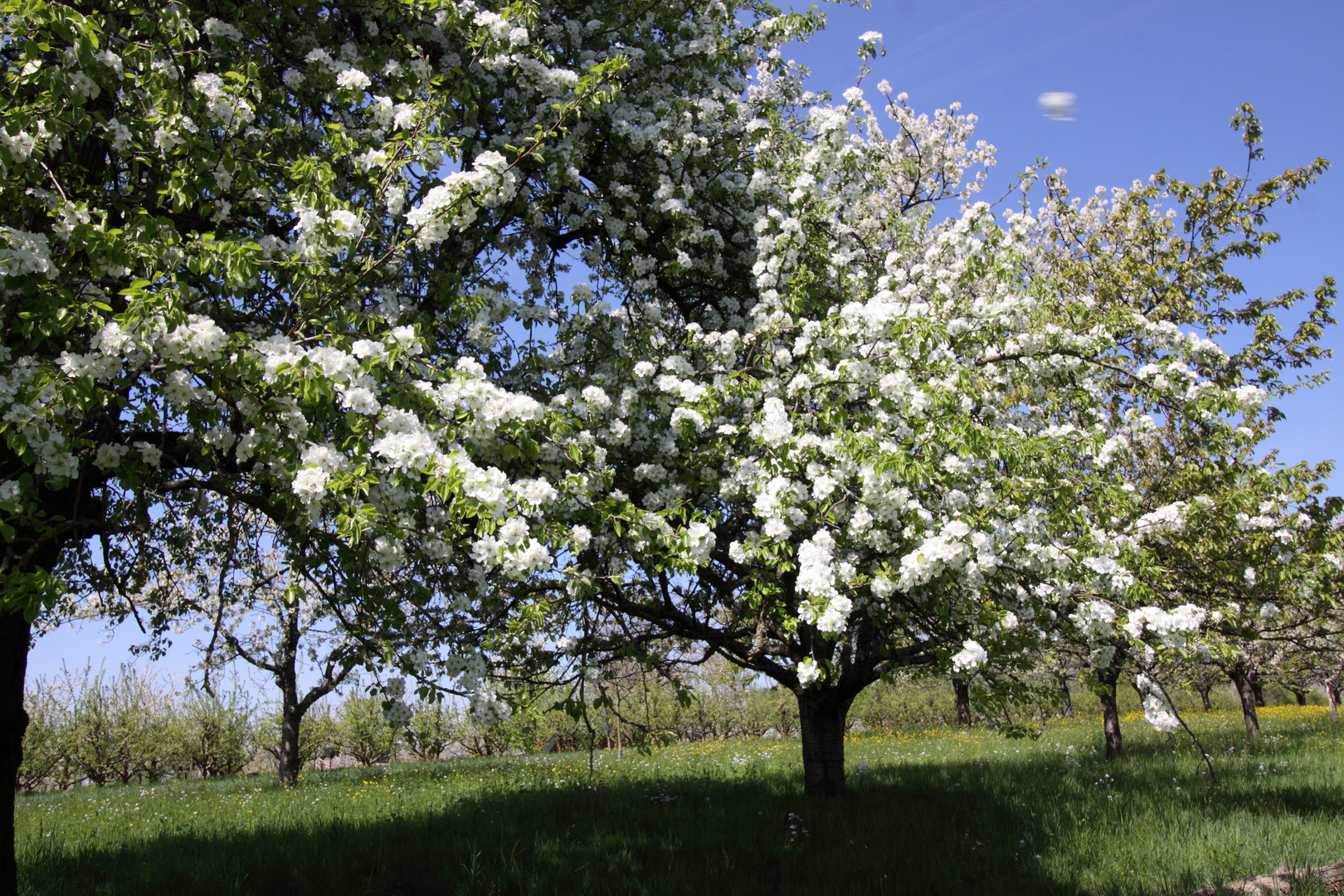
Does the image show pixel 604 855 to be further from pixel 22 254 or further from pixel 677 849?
pixel 22 254

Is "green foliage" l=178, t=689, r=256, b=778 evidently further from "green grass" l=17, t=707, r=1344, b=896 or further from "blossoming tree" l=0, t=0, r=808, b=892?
"blossoming tree" l=0, t=0, r=808, b=892

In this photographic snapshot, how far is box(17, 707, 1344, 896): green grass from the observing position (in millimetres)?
6242

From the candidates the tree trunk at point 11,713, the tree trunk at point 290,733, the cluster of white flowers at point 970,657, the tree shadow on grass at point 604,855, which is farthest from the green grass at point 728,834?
the tree trunk at point 290,733

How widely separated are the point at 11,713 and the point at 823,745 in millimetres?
7792

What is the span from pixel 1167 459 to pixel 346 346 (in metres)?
12.8

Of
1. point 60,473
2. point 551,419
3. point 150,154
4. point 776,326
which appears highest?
point 150,154

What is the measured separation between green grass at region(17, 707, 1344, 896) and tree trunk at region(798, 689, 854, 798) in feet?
1.27

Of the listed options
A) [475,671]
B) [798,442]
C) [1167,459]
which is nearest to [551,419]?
[475,671]

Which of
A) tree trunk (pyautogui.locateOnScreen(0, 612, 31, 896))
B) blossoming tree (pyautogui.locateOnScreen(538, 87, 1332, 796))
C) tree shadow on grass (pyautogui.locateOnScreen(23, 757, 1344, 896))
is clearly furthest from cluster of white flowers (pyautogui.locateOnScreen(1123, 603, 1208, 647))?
tree trunk (pyautogui.locateOnScreen(0, 612, 31, 896))

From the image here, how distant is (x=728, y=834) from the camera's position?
24.7ft

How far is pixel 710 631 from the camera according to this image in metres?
8.07

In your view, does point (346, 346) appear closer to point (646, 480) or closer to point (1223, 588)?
point (646, 480)

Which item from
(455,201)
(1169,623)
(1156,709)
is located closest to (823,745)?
(1156,709)

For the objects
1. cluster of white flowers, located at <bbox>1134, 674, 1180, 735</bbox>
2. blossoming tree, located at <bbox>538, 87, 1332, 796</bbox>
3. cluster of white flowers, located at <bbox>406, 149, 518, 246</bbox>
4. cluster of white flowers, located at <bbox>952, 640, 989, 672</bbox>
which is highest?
cluster of white flowers, located at <bbox>406, 149, 518, 246</bbox>
